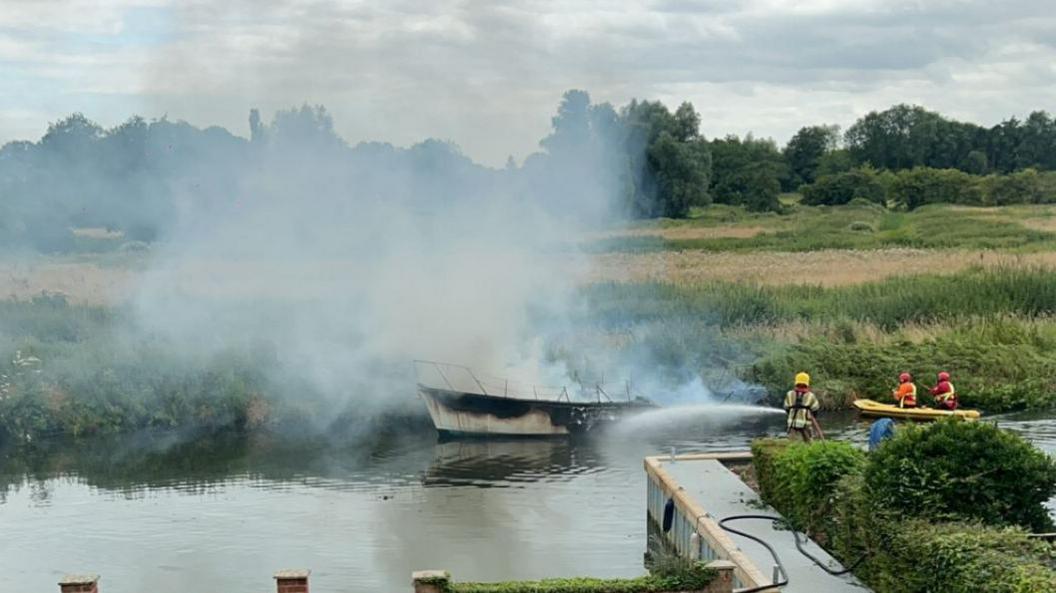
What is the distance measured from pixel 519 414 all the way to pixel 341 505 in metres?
6.06

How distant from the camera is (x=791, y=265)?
43.3 metres

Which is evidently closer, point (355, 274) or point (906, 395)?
point (906, 395)

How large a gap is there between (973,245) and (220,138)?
29.4m

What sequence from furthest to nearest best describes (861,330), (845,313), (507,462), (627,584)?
(845,313), (861,330), (507,462), (627,584)

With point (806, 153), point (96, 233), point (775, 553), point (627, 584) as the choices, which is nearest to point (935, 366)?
point (775, 553)

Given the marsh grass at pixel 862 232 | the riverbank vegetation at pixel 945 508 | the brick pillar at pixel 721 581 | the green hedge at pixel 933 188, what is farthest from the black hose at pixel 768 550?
the green hedge at pixel 933 188

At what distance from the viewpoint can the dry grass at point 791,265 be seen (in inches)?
1510

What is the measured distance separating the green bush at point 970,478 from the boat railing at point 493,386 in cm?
1742

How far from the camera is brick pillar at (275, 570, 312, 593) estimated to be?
36.1ft

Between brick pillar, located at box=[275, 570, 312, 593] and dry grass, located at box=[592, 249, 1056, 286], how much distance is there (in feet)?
85.6

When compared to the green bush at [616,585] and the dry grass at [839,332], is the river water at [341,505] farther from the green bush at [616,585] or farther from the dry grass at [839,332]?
the green bush at [616,585]

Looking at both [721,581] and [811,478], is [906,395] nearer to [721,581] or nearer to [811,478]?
[811,478]

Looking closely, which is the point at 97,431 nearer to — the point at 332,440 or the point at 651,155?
the point at 332,440

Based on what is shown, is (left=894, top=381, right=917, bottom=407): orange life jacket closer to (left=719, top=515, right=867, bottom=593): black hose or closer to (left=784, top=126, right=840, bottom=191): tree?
(left=719, top=515, right=867, bottom=593): black hose
